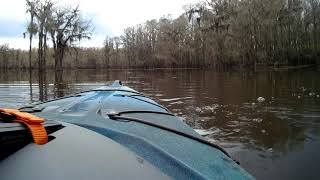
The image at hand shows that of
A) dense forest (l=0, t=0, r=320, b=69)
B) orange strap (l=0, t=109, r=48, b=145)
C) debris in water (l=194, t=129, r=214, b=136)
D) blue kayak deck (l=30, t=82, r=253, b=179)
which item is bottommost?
debris in water (l=194, t=129, r=214, b=136)

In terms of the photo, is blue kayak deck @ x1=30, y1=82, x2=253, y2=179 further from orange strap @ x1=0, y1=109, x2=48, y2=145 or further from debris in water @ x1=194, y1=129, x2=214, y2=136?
debris in water @ x1=194, y1=129, x2=214, y2=136

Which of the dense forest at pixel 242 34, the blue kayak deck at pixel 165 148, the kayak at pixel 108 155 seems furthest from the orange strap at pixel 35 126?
the dense forest at pixel 242 34

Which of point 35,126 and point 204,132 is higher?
point 35,126

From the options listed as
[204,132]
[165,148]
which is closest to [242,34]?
[204,132]

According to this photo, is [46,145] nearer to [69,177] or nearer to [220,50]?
[69,177]

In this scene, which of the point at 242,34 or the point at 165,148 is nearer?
the point at 165,148

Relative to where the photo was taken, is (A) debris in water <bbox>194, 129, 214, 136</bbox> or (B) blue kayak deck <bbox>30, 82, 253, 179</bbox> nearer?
(B) blue kayak deck <bbox>30, 82, 253, 179</bbox>

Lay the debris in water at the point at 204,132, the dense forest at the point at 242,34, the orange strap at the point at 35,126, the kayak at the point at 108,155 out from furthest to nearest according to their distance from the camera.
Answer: the dense forest at the point at 242,34, the debris in water at the point at 204,132, the orange strap at the point at 35,126, the kayak at the point at 108,155

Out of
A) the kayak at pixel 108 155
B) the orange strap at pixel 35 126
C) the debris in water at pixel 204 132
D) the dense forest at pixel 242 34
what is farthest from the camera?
the dense forest at pixel 242 34

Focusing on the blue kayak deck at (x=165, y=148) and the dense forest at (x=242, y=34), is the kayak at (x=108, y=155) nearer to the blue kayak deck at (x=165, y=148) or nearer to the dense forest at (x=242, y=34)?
the blue kayak deck at (x=165, y=148)

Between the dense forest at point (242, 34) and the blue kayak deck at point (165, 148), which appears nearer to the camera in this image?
the blue kayak deck at point (165, 148)

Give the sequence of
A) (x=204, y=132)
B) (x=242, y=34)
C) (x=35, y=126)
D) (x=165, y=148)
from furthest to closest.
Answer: (x=242, y=34) < (x=204, y=132) < (x=165, y=148) < (x=35, y=126)

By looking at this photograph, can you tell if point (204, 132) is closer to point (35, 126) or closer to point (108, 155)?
point (108, 155)

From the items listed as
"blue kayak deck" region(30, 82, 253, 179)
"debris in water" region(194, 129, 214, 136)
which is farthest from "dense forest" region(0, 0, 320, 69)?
"blue kayak deck" region(30, 82, 253, 179)
